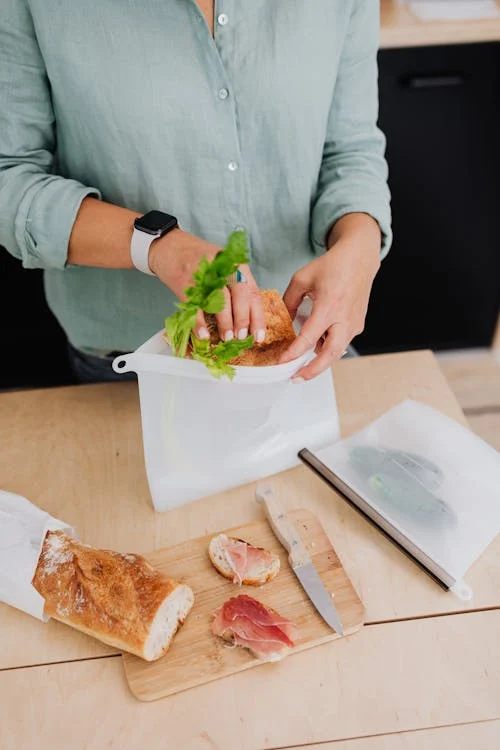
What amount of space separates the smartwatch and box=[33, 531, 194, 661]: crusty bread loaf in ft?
1.35

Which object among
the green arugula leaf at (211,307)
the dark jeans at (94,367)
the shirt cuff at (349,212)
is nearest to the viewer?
the green arugula leaf at (211,307)

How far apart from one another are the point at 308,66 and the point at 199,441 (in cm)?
60

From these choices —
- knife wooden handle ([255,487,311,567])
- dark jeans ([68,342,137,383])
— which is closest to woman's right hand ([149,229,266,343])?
knife wooden handle ([255,487,311,567])

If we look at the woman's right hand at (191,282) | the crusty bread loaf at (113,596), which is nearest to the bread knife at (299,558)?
the crusty bread loaf at (113,596)

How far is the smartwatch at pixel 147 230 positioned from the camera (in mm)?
990

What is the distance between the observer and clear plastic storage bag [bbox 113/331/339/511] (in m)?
0.93

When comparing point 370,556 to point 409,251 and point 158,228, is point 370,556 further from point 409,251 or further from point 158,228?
point 409,251

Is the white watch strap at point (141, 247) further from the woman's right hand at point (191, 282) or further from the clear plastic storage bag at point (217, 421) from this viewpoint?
the clear plastic storage bag at point (217, 421)

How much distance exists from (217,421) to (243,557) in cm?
19

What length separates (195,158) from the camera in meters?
1.11

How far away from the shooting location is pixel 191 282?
94cm

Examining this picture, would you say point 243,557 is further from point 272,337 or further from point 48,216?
point 48,216

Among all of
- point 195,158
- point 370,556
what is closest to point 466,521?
point 370,556

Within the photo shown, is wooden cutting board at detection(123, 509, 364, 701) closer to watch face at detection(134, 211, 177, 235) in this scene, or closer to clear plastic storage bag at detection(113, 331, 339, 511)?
clear plastic storage bag at detection(113, 331, 339, 511)
